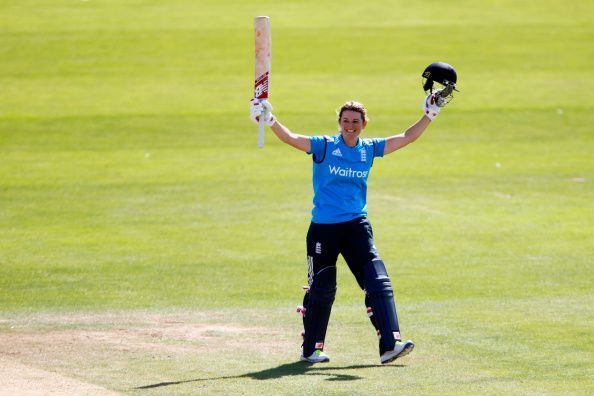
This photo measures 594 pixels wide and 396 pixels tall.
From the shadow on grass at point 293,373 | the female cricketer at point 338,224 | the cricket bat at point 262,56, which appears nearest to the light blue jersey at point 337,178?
the female cricketer at point 338,224

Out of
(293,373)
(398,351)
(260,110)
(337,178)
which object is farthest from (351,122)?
(293,373)

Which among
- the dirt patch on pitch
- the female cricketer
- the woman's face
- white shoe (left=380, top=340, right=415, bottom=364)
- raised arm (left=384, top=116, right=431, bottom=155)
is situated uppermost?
the woman's face

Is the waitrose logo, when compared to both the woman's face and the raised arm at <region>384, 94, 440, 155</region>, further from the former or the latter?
the raised arm at <region>384, 94, 440, 155</region>

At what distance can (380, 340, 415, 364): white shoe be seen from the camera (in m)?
9.34

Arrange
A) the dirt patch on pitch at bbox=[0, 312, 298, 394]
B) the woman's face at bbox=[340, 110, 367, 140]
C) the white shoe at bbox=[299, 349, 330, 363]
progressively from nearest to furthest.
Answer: the dirt patch on pitch at bbox=[0, 312, 298, 394]
the woman's face at bbox=[340, 110, 367, 140]
the white shoe at bbox=[299, 349, 330, 363]

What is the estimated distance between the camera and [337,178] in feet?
31.9

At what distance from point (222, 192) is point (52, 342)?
9.42 metres

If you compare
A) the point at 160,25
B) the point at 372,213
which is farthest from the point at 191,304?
the point at 160,25

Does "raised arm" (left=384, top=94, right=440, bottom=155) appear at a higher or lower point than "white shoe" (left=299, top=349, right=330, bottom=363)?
higher

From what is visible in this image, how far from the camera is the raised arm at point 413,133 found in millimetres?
10055

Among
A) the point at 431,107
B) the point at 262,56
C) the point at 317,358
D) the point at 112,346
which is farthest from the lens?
the point at 112,346

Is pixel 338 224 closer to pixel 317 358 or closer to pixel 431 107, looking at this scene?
pixel 317 358

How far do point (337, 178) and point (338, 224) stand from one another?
1.30 ft

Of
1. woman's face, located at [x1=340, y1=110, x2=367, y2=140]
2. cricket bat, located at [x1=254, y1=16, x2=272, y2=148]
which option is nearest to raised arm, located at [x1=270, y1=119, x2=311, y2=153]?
cricket bat, located at [x1=254, y1=16, x2=272, y2=148]
